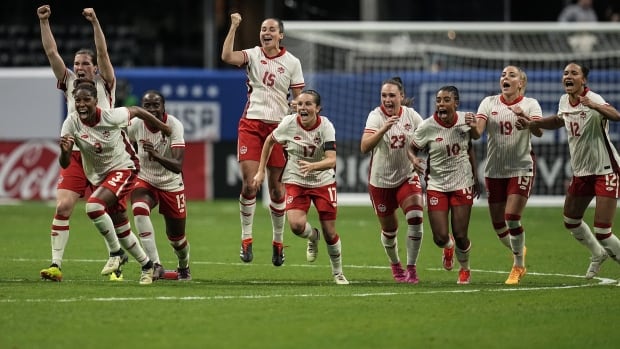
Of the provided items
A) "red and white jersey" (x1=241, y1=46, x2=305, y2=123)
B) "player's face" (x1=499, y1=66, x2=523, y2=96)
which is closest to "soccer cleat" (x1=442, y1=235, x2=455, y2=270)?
"player's face" (x1=499, y1=66, x2=523, y2=96)

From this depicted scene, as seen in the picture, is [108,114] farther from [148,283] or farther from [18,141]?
[18,141]

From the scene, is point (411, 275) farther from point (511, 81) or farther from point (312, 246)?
point (511, 81)

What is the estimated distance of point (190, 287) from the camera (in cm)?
1337

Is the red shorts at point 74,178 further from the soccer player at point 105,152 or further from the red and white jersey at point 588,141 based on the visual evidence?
the red and white jersey at point 588,141

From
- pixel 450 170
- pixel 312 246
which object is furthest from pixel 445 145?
pixel 312 246

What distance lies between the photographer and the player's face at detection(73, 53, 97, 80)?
13914 mm

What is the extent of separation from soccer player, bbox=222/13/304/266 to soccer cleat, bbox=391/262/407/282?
160 cm

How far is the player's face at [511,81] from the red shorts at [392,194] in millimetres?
1412

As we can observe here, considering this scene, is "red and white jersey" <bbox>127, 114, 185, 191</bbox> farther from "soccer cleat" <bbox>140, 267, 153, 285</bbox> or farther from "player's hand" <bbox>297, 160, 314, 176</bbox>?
"player's hand" <bbox>297, 160, 314, 176</bbox>

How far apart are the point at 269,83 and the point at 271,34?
588 millimetres

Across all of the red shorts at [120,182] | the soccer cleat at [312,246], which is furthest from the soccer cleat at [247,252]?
the red shorts at [120,182]

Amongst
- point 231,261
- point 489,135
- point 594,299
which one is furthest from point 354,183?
point 594,299

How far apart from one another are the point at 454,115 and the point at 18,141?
572 inches

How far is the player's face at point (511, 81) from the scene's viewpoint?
47.1 ft
